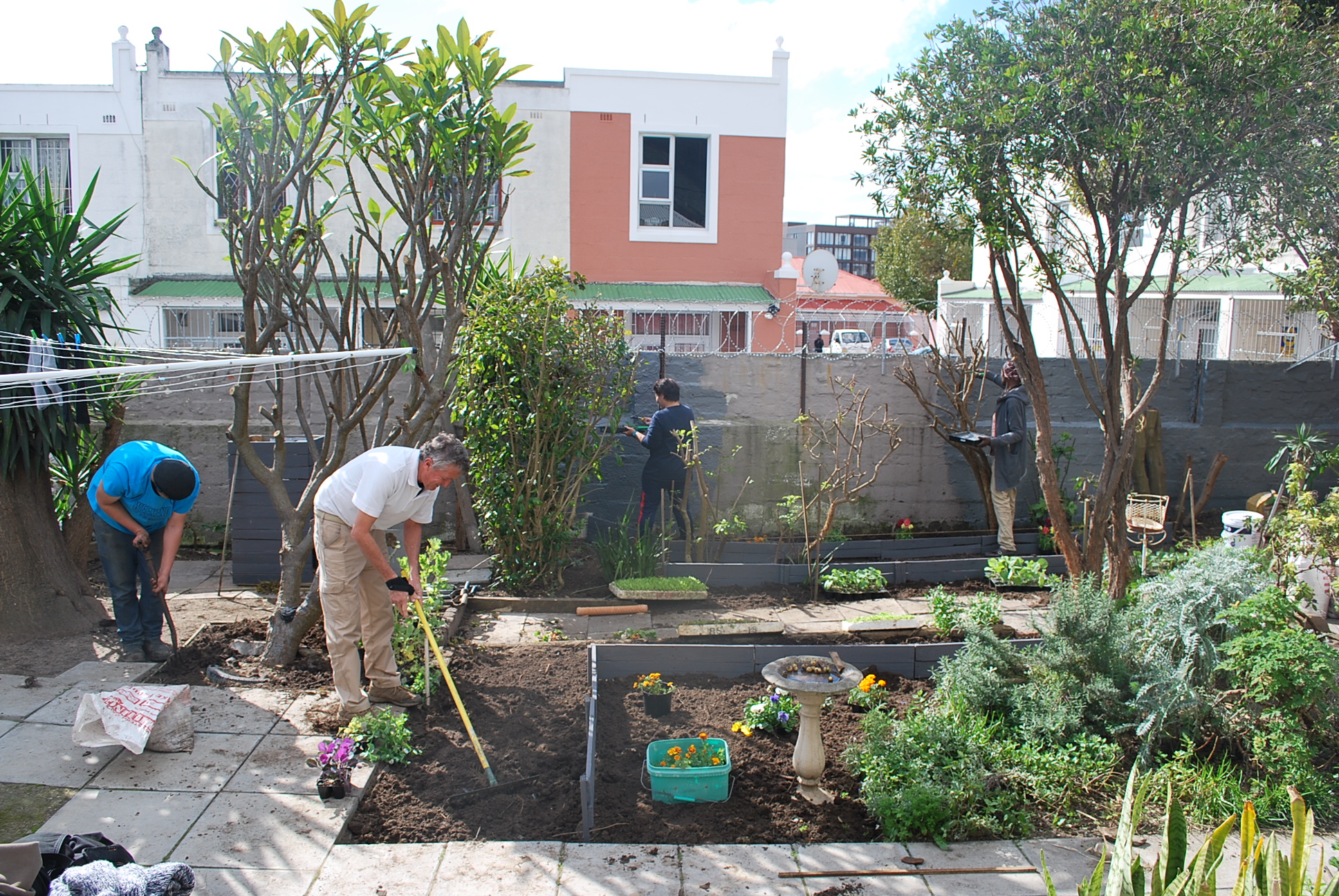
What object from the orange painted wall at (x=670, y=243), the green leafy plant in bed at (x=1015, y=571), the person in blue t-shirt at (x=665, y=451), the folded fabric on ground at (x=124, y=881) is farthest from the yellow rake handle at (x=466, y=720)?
the orange painted wall at (x=670, y=243)

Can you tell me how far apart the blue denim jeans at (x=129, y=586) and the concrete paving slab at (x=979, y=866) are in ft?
14.9

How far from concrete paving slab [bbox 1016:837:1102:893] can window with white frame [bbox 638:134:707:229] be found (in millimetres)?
14578

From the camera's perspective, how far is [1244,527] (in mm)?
7949

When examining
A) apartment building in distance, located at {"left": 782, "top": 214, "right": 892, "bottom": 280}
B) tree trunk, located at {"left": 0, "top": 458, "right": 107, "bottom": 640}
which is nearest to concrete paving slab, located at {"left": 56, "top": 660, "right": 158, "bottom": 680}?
tree trunk, located at {"left": 0, "top": 458, "right": 107, "bottom": 640}

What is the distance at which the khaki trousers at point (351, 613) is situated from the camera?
464cm

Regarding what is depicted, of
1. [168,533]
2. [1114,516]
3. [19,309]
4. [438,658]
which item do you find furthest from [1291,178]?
[19,309]

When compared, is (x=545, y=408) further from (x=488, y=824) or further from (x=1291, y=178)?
(x=1291, y=178)

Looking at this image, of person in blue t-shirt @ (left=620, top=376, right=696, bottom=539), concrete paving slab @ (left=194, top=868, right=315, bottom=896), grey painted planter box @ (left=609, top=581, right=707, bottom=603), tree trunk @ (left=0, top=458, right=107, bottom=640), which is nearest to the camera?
concrete paving slab @ (left=194, top=868, right=315, bottom=896)

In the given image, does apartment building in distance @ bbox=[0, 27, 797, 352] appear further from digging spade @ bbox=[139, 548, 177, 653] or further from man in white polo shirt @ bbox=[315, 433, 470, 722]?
man in white polo shirt @ bbox=[315, 433, 470, 722]

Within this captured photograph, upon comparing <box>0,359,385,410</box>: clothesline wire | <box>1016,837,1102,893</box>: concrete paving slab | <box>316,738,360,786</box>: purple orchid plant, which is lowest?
<box>1016,837,1102,893</box>: concrete paving slab

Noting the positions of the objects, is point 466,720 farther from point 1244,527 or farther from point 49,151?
point 49,151

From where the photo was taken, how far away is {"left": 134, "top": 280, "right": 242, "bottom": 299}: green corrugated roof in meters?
15.6

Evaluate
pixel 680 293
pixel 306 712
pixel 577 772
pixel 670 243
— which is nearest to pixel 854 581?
pixel 577 772

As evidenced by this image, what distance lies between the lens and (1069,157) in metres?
5.30
